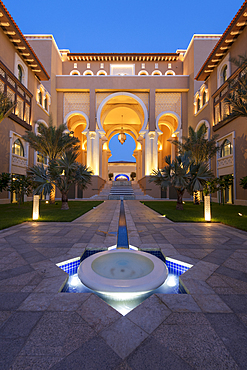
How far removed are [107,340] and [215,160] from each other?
17.8 m

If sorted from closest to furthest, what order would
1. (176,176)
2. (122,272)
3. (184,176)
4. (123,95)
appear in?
(122,272) → (184,176) → (176,176) → (123,95)

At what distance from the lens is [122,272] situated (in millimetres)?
2510

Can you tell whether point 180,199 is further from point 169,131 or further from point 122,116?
point 122,116

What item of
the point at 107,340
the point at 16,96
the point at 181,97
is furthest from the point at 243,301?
the point at 181,97

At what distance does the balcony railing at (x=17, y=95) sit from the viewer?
504 inches

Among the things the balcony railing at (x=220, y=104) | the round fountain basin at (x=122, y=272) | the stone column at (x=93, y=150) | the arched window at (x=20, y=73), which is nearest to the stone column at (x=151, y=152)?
the stone column at (x=93, y=150)

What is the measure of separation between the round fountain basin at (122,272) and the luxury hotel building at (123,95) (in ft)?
40.9

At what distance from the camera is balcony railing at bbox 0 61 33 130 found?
1280 cm

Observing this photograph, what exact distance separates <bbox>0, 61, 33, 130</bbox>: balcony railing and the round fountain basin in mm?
13146

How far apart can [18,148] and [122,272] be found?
15975 millimetres

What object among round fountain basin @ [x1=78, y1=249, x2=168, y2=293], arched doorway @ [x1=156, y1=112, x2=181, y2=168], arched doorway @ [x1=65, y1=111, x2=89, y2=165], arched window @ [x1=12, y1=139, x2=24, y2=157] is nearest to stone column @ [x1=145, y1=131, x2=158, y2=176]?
arched doorway @ [x1=156, y1=112, x2=181, y2=168]

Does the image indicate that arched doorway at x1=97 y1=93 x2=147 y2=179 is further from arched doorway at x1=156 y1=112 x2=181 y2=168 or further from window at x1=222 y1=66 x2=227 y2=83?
window at x1=222 y1=66 x2=227 y2=83

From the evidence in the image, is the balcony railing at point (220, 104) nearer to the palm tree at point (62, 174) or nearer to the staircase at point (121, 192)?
the staircase at point (121, 192)

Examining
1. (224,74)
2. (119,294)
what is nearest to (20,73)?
(224,74)
